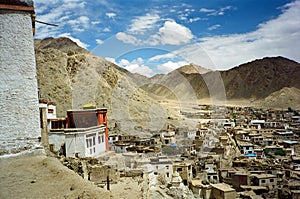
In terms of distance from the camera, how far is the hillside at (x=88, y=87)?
3406 centimetres

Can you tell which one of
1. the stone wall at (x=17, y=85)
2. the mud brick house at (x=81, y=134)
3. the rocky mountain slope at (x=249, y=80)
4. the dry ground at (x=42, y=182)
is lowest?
the dry ground at (x=42, y=182)

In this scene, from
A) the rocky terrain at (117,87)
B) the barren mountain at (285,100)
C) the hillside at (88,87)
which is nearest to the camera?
the hillside at (88,87)

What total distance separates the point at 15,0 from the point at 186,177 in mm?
11999

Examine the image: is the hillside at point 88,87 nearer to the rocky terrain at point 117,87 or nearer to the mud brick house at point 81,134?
the rocky terrain at point 117,87

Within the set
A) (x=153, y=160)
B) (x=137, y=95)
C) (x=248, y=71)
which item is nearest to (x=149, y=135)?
(x=153, y=160)

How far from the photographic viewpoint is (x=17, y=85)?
309 inches

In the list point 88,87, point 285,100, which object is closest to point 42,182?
point 88,87

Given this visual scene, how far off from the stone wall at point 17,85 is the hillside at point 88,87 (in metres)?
22.0

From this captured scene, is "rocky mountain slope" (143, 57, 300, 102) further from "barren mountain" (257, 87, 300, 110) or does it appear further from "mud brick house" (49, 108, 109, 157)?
"mud brick house" (49, 108, 109, 157)

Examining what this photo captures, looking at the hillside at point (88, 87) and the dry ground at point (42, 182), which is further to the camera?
the hillside at point (88, 87)

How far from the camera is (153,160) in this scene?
50.8 feet

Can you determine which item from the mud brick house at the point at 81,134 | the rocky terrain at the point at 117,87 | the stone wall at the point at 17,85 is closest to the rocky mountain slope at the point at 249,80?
the rocky terrain at the point at 117,87

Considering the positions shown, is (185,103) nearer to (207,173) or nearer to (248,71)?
(248,71)

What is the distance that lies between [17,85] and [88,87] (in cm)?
3206
